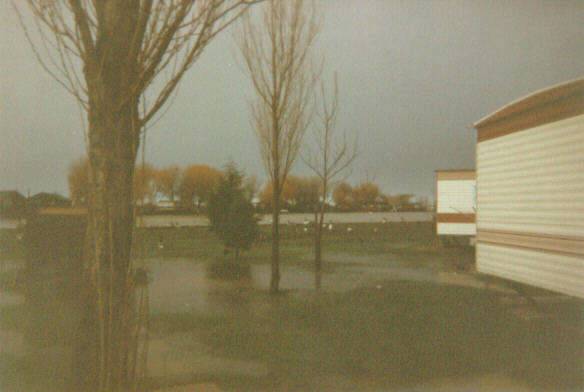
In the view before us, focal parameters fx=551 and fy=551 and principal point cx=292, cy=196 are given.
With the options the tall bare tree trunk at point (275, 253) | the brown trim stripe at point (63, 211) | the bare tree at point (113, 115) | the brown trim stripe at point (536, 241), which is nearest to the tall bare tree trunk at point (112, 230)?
the bare tree at point (113, 115)

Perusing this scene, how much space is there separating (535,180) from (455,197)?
1354 cm

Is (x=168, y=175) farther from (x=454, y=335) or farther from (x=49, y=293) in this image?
(x=454, y=335)

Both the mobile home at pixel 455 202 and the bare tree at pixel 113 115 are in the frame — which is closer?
the bare tree at pixel 113 115

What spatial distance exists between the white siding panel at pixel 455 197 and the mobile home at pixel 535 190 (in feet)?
36.5

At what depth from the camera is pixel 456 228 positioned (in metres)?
21.2

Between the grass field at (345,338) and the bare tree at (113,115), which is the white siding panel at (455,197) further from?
the bare tree at (113,115)

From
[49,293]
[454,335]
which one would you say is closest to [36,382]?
[49,293]

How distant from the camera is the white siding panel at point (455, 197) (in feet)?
69.1

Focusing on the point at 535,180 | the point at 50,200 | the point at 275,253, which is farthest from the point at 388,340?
the point at 50,200

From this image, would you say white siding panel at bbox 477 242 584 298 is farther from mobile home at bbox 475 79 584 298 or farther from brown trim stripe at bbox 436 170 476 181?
brown trim stripe at bbox 436 170 476 181

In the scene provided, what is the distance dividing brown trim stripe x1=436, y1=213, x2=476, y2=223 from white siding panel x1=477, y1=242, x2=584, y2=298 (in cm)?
1119

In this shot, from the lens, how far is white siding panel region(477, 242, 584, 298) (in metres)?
6.87

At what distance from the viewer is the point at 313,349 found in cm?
648

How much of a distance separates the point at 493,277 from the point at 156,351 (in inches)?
245
